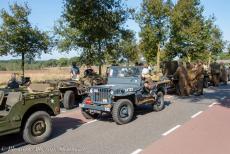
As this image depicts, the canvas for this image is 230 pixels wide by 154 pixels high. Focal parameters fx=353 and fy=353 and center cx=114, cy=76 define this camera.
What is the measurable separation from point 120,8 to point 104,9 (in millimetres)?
1264

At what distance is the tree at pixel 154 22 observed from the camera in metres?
25.4

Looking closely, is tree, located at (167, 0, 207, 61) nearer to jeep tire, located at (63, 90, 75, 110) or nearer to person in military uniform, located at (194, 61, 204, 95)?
person in military uniform, located at (194, 61, 204, 95)

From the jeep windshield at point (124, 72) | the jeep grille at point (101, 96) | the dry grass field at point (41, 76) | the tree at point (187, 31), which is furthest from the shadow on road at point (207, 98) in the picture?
the dry grass field at point (41, 76)

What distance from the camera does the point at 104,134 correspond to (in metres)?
9.02

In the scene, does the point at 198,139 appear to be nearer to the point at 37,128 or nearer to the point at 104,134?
the point at 104,134

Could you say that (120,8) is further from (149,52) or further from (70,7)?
(149,52)

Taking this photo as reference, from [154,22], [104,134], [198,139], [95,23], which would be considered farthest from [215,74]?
[104,134]

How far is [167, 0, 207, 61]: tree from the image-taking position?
26.0 m

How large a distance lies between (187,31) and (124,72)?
1561 centimetres

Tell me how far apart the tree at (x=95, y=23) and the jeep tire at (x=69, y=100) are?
521cm

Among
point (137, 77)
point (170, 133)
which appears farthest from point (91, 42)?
point (170, 133)

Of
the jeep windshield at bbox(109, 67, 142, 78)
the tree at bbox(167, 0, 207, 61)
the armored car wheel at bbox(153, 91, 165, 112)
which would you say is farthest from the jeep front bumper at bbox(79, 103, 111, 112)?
the tree at bbox(167, 0, 207, 61)

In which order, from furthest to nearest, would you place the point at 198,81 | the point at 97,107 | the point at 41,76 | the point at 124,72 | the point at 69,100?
the point at 41,76 → the point at 198,81 → the point at 69,100 → the point at 124,72 → the point at 97,107

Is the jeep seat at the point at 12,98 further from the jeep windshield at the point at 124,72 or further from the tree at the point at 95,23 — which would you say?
the tree at the point at 95,23
